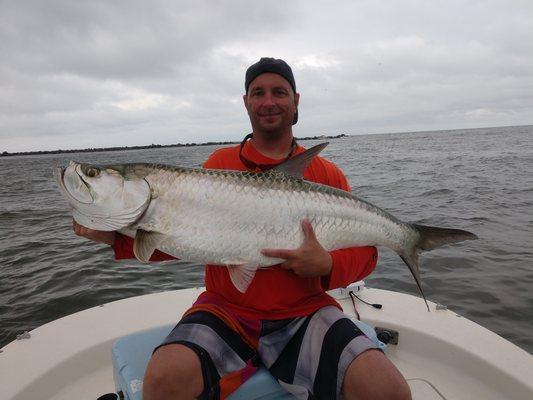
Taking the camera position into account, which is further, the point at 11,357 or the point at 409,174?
the point at 409,174

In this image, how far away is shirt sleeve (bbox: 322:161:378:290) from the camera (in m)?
3.00

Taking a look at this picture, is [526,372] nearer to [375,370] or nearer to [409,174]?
[375,370]

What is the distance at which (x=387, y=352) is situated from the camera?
4.27 meters

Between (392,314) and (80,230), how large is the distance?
342cm

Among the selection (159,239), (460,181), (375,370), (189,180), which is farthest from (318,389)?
(460,181)

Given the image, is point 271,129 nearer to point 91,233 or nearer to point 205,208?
point 205,208

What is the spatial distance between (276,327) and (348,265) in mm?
715

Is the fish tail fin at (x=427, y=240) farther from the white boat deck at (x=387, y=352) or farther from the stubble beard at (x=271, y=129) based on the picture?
the stubble beard at (x=271, y=129)

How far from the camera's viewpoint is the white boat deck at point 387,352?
11.6 ft

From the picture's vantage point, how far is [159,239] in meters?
2.84

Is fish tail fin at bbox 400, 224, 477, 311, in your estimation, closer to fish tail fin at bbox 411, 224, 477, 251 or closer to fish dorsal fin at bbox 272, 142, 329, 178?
fish tail fin at bbox 411, 224, 477, 251

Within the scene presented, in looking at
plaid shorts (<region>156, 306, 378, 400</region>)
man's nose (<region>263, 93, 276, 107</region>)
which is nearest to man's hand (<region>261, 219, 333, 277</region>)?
plaid shorts (<region>156, 306, 378, 400</region>)

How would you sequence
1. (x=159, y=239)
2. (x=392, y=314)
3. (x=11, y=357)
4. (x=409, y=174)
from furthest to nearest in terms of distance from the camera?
(x=409, y=174), (x=392, y=314), (x=11, y=357), (x=159, y=239)

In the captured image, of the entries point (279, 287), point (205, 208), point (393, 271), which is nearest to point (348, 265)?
point (279, 287)
